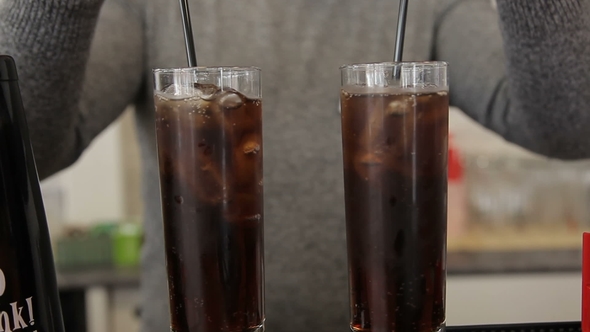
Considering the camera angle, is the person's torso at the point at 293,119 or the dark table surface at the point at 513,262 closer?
the person's torso at the point at 293,119

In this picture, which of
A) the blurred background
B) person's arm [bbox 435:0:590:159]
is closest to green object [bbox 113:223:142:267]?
the blurred background

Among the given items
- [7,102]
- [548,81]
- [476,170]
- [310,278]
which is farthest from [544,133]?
[476,170]

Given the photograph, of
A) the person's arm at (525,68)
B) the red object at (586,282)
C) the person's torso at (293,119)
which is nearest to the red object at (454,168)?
the person's arm at (525,68)

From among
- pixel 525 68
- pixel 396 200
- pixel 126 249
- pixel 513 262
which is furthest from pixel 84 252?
pixel 396 200

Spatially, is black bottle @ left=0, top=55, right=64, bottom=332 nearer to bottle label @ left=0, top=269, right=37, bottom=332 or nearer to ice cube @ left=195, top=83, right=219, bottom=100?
bottle label @ left=0, top=269, right=37, bottom=332

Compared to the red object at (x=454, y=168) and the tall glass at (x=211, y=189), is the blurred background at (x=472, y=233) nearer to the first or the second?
the red object at (x=454, y=168)

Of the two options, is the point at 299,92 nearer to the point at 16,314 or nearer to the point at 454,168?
the point at 16,314
